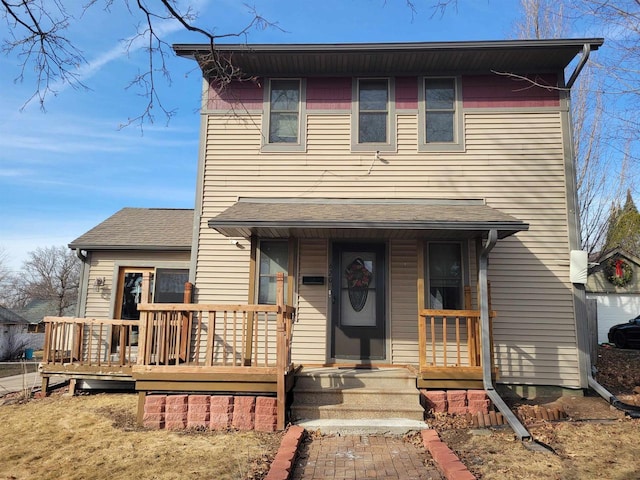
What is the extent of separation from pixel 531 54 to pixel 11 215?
175ft

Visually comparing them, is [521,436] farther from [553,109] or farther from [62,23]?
[62,23]

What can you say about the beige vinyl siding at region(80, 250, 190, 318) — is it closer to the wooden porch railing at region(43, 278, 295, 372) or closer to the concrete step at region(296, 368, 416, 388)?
the wooden porch railing at region(43, 278, 295, 372)

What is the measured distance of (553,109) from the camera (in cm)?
710

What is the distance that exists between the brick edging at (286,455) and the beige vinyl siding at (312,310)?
176cm

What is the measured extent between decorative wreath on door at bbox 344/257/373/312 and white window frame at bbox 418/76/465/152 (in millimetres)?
2208

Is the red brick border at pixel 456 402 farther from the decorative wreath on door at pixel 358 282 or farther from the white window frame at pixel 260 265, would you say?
the white window frame at pixel 260 265

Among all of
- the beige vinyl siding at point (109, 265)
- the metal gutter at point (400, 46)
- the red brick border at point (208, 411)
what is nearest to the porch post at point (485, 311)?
the red brick border at point (208, 411)

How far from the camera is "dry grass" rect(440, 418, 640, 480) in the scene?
12.1ft

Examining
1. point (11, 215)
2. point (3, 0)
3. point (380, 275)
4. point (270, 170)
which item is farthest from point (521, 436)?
point (11, 215)

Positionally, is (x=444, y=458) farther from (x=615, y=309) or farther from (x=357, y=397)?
(x=615, y=309)

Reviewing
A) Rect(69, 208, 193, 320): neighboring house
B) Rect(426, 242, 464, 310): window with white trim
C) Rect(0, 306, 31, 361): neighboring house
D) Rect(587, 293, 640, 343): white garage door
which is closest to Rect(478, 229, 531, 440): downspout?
Rect(426, 242, 464, 310): window with white trim

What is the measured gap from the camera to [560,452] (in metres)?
4.23

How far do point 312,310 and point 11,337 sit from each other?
2086cm

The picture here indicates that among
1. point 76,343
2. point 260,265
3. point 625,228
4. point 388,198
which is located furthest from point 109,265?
point 625,228
